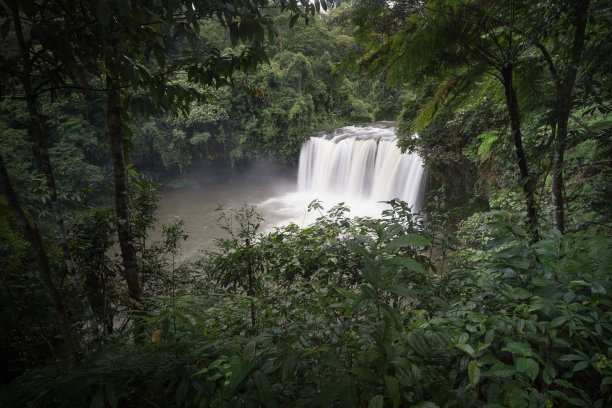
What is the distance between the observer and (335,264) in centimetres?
257

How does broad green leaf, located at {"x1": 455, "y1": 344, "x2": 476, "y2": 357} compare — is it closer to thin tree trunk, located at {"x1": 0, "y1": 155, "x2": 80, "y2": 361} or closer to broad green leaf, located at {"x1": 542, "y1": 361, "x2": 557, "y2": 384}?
broad green leaf, located at {"x1": 542, "y1": 361, "x2": 557, "y2": 384}

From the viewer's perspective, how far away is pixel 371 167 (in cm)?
1323

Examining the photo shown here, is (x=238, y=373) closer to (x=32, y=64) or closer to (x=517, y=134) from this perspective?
(x=32, y=64)

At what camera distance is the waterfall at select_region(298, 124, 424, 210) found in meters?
10.8

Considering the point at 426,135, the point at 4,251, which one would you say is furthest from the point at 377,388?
the point at 426,135

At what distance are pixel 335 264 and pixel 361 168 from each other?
11.6m

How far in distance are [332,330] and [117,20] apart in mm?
2236

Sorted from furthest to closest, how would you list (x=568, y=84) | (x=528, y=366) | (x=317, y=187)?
(x=317, y=187), (x=568, y=84), (x=528, y=366)

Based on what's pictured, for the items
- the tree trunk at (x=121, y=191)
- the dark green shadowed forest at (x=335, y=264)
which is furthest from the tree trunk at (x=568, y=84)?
the tree trunk at (x=121, y=191)

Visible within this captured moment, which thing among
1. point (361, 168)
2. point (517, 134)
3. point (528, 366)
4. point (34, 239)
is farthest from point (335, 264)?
point (361, 168)

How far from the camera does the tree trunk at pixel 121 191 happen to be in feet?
7.65

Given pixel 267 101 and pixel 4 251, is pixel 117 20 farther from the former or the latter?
pixel 267 101

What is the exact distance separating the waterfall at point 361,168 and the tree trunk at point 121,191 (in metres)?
8.69

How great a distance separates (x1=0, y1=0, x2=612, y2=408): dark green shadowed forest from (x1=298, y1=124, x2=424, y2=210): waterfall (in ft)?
21.6
